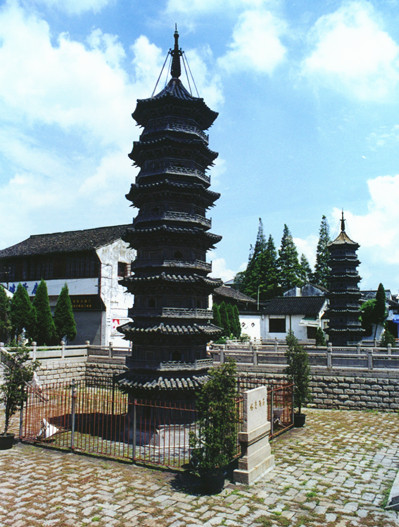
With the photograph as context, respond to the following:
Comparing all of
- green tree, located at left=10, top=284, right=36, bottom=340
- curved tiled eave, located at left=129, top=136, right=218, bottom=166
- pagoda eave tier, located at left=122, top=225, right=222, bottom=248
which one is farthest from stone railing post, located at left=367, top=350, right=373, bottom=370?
green tree, located at left=10, top=284, right=36, bottom=340

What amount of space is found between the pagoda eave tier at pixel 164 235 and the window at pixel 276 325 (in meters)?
38.9

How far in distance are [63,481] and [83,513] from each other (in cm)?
205

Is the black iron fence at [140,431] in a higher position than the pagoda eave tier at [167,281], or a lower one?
lower

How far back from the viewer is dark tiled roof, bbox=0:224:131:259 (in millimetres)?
34281

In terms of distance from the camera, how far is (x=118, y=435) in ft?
50.1

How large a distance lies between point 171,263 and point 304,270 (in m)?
65.7

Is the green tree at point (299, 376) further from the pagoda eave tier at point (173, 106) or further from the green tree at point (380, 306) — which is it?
the green tree at point (380, 306)

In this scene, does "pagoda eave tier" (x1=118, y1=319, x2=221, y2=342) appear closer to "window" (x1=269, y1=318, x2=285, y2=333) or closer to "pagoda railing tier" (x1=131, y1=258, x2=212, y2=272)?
"pagoda railing tier" (x1=131, y1=258, x2=212, y2=272)

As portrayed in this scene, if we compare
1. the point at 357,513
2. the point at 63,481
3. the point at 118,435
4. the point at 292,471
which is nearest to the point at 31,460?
the point at 63,481

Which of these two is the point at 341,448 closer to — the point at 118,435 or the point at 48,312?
the point at 118,435

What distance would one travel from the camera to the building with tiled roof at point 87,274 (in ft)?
108

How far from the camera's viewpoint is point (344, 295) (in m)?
33.4

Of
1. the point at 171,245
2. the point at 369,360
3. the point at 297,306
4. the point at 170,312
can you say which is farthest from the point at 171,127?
the point at 297,306

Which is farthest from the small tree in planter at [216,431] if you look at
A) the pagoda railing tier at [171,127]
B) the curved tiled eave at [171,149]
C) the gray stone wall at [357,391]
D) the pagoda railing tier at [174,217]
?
the pagoda railing tier at [171,127]
